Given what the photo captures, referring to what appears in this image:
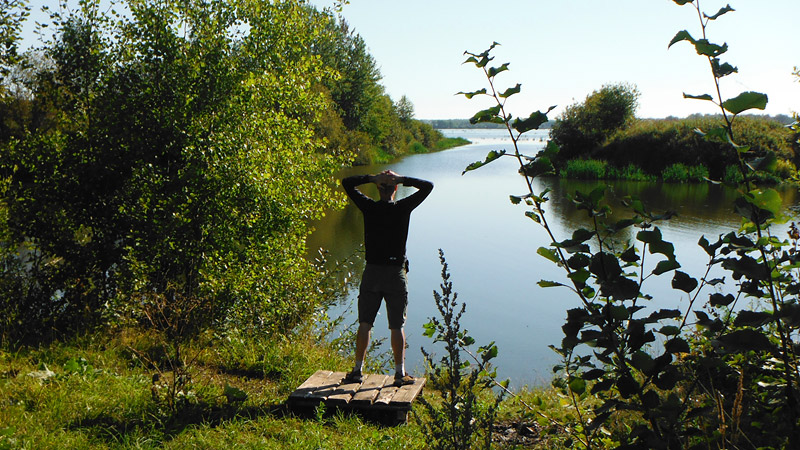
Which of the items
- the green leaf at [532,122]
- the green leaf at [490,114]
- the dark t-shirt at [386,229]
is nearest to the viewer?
the green leaf at [532,122]

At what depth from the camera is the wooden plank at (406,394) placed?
509 centimetres

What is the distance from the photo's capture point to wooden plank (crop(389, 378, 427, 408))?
509 centimetres

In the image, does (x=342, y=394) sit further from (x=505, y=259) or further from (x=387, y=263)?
(x=505, y=259)

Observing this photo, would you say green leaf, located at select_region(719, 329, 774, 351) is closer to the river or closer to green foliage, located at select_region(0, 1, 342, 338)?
the river

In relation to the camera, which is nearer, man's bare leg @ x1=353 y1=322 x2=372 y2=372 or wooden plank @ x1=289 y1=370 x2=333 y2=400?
wooden plank @ x1=289 y1=370 x2=333 y2=400

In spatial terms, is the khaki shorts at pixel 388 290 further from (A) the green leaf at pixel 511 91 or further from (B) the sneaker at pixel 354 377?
(A) the green leaf at pixel 511 91

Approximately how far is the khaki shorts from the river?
0.70 m

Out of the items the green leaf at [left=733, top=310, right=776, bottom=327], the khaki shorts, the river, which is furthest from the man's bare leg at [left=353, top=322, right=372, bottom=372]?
the green leaf at [left=733, top=310, right=776, bottom=327]

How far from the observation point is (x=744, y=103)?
1.94 m

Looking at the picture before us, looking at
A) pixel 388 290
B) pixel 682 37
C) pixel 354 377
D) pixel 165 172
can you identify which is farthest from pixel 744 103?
pixel 165 172

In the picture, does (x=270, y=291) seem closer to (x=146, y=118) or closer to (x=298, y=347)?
(x=298, y=347)

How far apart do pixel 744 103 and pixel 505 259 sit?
536 inches

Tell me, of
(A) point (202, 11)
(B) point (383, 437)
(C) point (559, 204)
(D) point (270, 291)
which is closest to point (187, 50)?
(A) point (202, 11)

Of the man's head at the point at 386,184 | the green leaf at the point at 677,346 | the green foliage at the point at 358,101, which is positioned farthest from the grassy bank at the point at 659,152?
the green leaf at the point at 677,346
